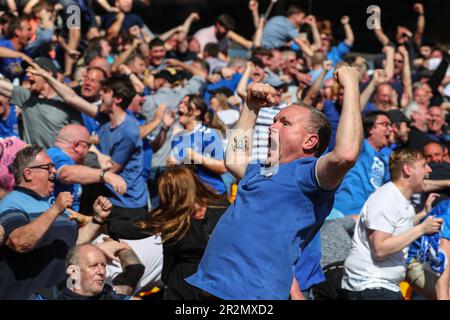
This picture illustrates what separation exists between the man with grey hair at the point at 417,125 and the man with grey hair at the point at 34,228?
13.7 feet

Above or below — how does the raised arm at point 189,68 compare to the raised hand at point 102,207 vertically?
below

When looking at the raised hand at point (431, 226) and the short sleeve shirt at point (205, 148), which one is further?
the short sleeve shirt at point (205, 148)

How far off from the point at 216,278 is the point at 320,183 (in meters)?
0.70

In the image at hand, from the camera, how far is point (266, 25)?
11836mm

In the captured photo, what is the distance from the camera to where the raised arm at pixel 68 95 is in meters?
7.13

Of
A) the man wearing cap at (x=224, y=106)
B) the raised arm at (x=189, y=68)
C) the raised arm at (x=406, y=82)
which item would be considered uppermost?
the man wearing cap at (x=224, y=106)

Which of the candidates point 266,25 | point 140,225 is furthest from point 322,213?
point 266,25

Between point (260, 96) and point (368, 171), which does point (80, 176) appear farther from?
point (368, 171)

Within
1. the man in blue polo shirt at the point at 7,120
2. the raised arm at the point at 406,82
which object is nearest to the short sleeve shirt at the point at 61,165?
the man in blue polo shirt at the point at 7,120

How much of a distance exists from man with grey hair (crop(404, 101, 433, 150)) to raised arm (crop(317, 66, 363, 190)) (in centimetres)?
521

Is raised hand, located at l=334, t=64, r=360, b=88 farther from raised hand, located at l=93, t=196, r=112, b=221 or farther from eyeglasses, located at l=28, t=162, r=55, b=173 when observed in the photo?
eyeglasses, located at l=28, t=162, r=55, b=173

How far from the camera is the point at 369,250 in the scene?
6.03m

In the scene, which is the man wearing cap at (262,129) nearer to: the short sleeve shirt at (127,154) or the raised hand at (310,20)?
the short sleeve shirt at (127,154)
